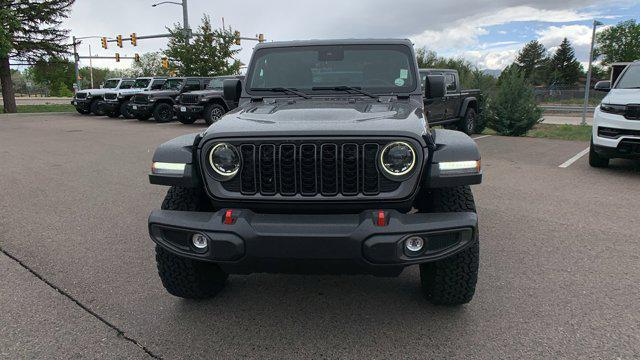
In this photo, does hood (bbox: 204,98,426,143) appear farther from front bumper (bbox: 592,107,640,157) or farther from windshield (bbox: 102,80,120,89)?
windshield (bbox: 102,80,120,89)

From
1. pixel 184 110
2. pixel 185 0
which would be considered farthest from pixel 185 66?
pixel 184 110

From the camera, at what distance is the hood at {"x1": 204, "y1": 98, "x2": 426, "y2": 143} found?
8.78 ft

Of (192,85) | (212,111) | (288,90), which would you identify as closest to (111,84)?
(192,85)

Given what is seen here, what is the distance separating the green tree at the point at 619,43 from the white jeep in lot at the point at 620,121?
314 ft

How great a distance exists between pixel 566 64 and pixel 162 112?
87.1 metres

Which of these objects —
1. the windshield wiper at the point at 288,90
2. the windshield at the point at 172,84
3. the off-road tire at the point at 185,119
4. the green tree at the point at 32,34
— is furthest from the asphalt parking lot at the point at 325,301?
the green tree at the point at 32,34

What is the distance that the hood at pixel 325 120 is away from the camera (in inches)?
105

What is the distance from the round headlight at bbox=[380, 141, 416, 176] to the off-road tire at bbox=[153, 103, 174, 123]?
17940 mm

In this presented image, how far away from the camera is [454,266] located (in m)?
2.94

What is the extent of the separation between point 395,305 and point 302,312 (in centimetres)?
63

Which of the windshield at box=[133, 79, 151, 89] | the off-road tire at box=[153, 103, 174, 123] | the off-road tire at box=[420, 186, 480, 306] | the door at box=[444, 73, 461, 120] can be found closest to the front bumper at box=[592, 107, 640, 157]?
the door at box=[444, 73, 461, 120]

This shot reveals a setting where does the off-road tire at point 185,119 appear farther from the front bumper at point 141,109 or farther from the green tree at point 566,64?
the green tree at point 566,64

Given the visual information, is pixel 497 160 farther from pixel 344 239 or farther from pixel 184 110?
pixel 184 110

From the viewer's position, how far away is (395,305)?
10.8ft
